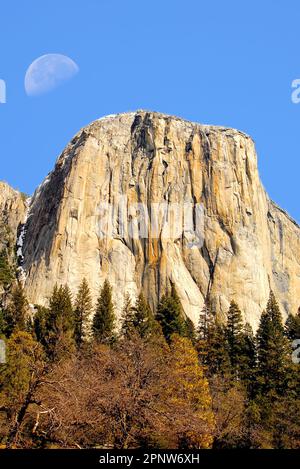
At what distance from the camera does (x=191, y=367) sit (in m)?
43.5

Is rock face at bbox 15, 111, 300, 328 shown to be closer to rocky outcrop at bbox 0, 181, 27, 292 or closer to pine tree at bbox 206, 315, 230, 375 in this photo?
rocky outcrop at bbox 0, 181, 27, 292

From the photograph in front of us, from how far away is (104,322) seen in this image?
6756 centimetres

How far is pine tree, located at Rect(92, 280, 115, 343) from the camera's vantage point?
62.4 m

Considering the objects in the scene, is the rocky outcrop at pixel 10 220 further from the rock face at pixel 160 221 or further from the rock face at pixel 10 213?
the rock face at pixel 160 221

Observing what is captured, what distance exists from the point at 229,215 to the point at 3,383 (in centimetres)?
6510

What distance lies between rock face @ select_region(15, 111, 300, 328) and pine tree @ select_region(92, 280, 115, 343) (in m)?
21.1

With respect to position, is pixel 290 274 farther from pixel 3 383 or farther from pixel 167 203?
pixel 3 383

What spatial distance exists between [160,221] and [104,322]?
36.5 meters

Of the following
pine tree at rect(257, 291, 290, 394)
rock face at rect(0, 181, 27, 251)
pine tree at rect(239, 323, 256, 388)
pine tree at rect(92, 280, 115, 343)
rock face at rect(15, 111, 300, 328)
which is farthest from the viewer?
rock face at rect(0, 181, 27, 251)

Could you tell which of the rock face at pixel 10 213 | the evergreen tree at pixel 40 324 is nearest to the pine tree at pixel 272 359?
the evergreen tree at pixel 40 324

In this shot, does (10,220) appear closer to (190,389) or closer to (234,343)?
(234,343)

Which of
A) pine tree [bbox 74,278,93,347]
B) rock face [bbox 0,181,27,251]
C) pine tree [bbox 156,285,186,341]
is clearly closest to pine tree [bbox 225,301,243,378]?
pine tree [bbox 156,285,186,341]

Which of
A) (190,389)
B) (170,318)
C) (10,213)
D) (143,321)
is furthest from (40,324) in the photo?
(10,213)

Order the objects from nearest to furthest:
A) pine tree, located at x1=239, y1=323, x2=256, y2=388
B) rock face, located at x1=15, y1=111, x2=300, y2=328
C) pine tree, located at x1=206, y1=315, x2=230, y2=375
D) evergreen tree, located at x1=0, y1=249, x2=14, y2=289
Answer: pine tree, located at x1=239, y1=323, x2=256, y2=388 < pine tree, located at x1=206, y1=315, x2=230, y2=375 < evergreen tree, located at x1=0, y1=249, x2=14, y2=289 < rock face, located at x1=15, y1=111, x2=300, y2=328
